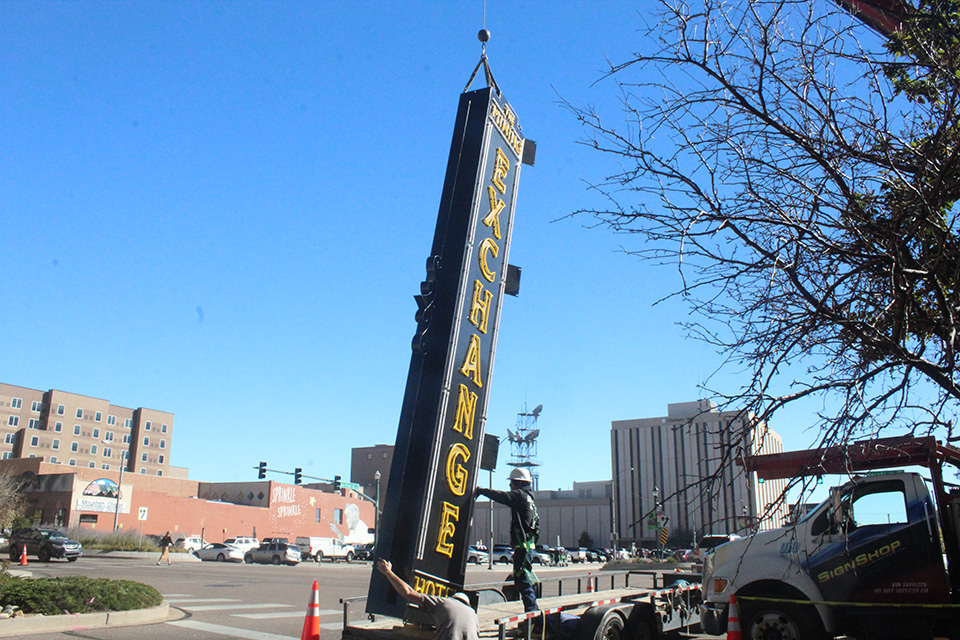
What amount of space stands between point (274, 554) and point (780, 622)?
41.4 meters

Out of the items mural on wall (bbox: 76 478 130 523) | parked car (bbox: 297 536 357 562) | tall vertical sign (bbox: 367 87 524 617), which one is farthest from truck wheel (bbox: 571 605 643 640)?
mural on wall (bbox: 76 478 130 523)

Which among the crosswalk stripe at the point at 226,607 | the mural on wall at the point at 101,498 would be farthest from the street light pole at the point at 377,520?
the mural on wall at the point at 101,498

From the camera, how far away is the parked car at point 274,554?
44.1 m

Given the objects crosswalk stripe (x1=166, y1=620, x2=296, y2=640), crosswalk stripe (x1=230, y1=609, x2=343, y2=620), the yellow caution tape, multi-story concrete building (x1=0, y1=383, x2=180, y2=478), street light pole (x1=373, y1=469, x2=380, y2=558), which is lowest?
crosswalk stripe (x1=230, y1=609, x2=343, y2=620)

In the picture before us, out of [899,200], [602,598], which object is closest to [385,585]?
[602,598]

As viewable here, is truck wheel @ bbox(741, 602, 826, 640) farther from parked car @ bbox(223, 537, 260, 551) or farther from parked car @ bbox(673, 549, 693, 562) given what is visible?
parked car @ bbox(223, 537, 260, 551)

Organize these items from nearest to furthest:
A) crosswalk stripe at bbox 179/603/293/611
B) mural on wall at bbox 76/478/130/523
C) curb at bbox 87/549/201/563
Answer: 1. crosswalk stripe at bbox 179/603/293/611
2. curb at bbox 87/549/201/563
3. mural on wall at bbox 76/478/130/523

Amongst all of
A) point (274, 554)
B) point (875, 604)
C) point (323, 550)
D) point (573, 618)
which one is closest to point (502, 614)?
point (573, 618)

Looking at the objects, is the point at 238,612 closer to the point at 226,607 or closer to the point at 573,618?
the point at 226,607

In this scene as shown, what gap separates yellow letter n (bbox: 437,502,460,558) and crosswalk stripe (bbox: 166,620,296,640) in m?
4.54

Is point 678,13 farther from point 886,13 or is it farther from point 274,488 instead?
point 274,488

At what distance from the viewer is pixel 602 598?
8109 mm

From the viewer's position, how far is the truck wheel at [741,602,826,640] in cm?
849

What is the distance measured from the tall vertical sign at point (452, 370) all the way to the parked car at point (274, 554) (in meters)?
39.9
